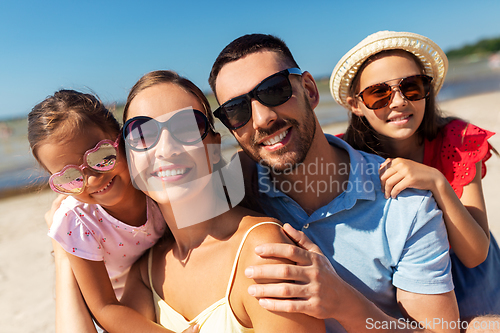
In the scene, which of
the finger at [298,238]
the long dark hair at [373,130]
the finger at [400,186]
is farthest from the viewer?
the long dark hair at [373,130]

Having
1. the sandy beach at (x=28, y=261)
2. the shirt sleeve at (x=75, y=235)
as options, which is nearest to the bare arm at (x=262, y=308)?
the shirt sleeve at (x=75, y=235)

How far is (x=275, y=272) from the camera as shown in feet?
5.15

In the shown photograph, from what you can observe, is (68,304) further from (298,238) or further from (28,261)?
(28,261)

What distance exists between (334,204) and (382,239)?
0.36 meters

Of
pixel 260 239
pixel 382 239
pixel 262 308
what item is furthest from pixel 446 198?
pixel 262 308

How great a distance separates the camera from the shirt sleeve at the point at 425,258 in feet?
6.65

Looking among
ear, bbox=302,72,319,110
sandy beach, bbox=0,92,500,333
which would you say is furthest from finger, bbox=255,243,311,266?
sandy beach, bbox=0,92,500,333

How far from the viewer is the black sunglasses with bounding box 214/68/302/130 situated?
2.19 m

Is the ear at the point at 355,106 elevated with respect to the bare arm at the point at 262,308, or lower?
elevated

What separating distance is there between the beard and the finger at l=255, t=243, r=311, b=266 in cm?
80

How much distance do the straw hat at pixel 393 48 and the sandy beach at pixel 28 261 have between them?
1.13 m

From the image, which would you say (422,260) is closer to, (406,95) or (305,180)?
(305,180)

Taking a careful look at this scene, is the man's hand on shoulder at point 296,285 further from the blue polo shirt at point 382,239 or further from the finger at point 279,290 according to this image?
the blue polo shirt at point 382,239

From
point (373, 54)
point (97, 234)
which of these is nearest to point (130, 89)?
point (97, 234)
